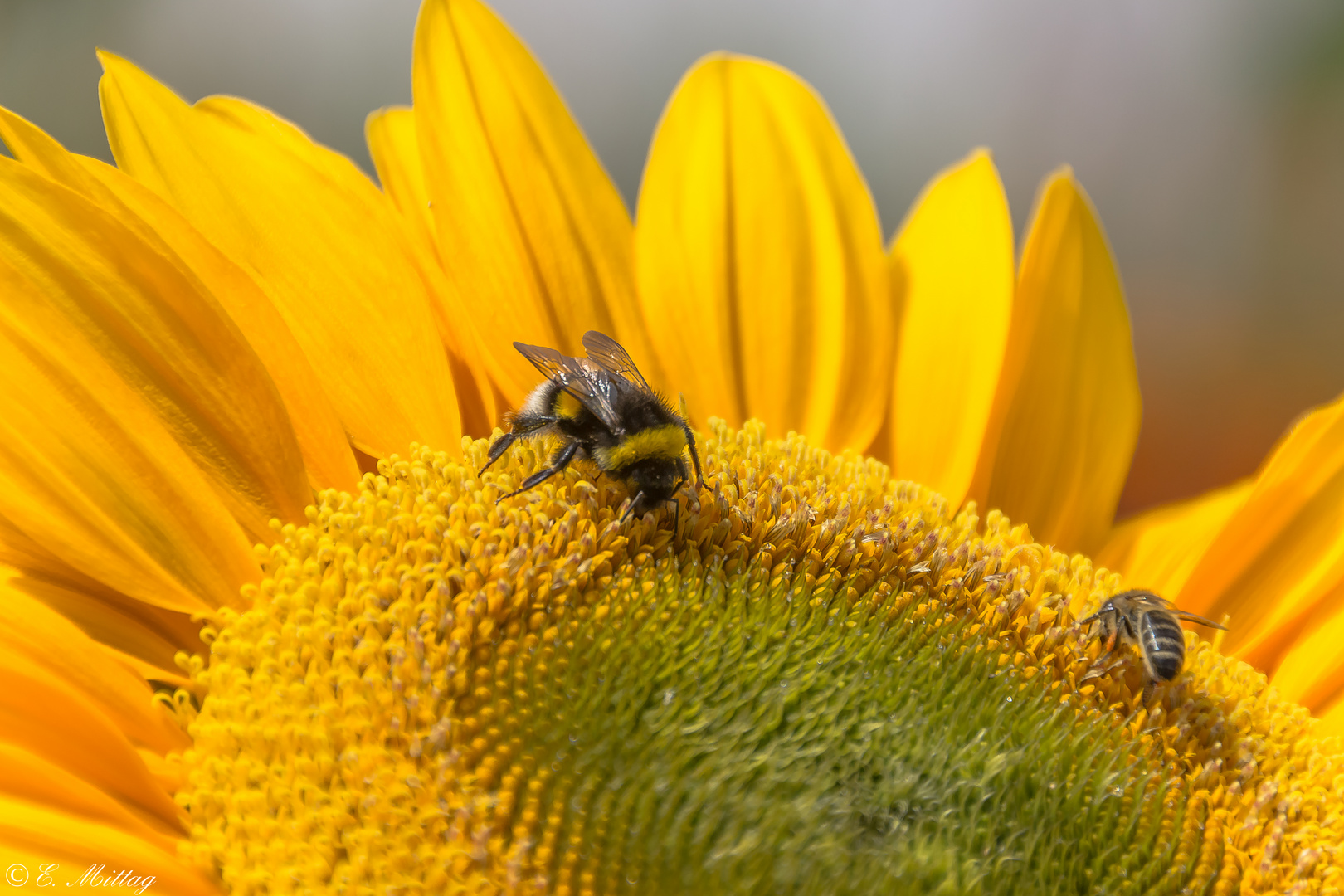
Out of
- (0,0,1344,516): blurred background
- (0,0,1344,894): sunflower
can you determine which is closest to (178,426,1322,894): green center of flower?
(0,0,1344,894): sunflower

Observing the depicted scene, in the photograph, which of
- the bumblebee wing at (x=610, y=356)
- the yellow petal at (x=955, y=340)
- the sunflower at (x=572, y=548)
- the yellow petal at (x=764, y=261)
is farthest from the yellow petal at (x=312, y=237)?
the yellow petal at (x=955, y=340)

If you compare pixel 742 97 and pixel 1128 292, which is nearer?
pixel 742 97

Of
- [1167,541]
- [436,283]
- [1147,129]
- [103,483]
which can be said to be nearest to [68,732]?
[103,483]

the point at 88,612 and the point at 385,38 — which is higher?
the point at 385,38

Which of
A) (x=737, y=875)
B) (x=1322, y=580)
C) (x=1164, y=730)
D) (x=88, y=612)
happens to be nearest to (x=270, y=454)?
(x=88, y=612)

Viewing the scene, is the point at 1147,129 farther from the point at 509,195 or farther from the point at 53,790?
the point at 53,790

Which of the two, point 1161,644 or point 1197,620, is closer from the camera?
point 1161,644

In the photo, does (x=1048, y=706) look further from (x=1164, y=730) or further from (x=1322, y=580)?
(x=1322, y=580)
